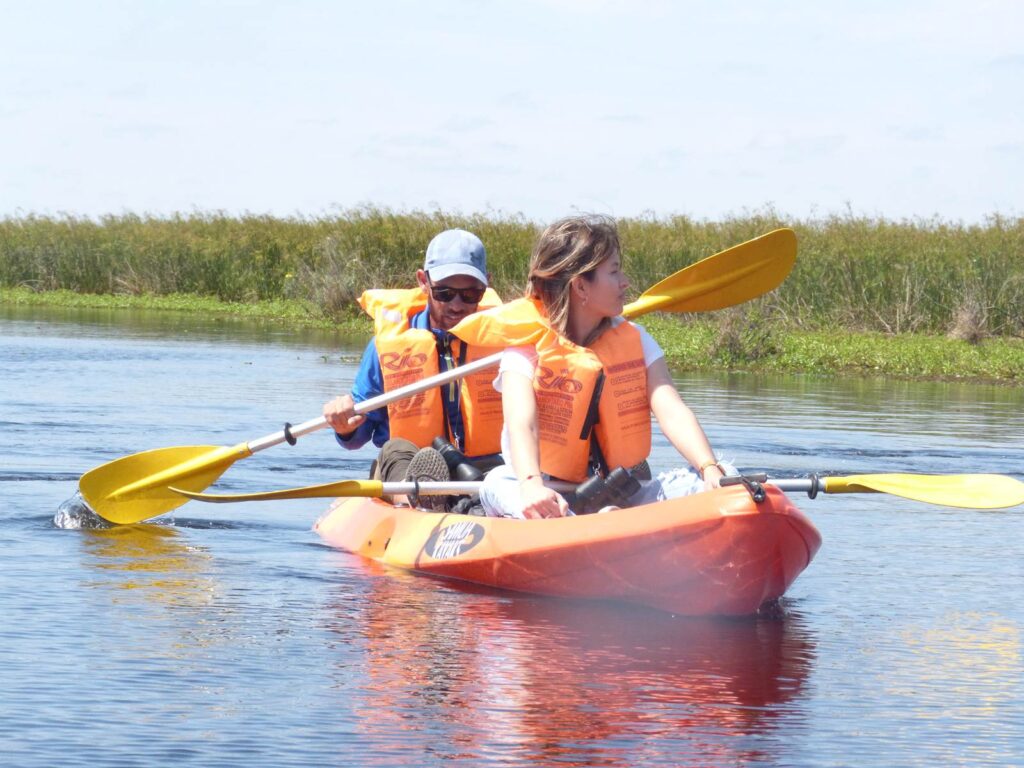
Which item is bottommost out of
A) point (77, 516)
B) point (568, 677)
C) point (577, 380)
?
point (568, 677)

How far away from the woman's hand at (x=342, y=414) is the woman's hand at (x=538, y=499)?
133cm

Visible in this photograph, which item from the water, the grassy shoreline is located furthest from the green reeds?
the water

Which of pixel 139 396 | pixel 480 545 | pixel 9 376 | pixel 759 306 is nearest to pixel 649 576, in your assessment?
pixel 480 545

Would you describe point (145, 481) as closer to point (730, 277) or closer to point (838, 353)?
point (730, 277)

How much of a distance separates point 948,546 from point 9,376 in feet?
29.2

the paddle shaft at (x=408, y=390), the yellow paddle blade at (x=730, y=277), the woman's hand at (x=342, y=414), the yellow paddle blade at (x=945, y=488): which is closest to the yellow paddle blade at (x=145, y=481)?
the paddle shaft at (x=408, y=390)

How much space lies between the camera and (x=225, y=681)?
4551mm

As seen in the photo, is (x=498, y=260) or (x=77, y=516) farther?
(x=498, y=260)

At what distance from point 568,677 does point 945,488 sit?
5.68 feet

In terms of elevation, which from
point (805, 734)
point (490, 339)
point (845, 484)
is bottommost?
point (805, 734)

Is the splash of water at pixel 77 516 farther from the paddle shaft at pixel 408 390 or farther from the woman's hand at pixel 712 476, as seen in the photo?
the woman's hand at pixel 712 476

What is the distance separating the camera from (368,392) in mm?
7016

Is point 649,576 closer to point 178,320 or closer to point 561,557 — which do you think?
point 561,557

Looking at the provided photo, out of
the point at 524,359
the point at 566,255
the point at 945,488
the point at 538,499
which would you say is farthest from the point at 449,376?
the point at 945,488
